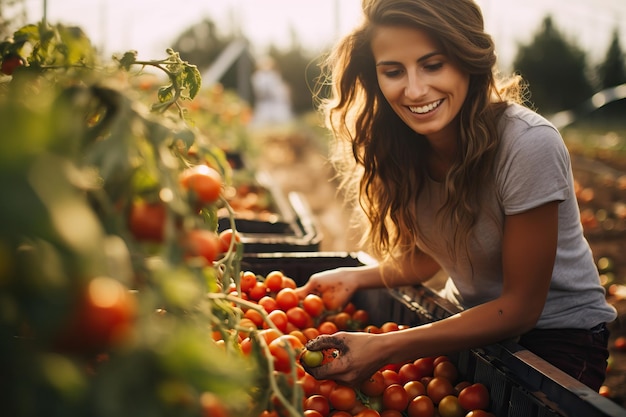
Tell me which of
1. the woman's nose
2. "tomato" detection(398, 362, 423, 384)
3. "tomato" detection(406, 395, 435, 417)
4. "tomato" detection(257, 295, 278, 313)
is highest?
the woman's nose

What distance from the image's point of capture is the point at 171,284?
2.18 ft

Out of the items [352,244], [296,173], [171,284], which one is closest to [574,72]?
[296,173]

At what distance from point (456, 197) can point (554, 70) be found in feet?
82.1

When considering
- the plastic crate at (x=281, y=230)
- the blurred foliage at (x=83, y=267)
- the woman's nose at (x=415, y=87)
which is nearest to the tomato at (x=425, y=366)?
the woman's nose at (x=415, y=87)

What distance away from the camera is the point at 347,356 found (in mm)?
1536

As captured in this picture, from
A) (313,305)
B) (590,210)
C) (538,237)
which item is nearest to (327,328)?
(313,305)

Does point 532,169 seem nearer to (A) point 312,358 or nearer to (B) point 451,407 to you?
(B) point 451,407

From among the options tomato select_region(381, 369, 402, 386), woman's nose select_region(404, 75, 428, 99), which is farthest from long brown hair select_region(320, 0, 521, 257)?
tomato select_region(381, 369, 402, 386)

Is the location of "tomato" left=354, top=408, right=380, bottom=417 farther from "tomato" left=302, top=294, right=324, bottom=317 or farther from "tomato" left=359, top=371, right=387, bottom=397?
"tomato" left=302, top=294, right=324, bottom=317

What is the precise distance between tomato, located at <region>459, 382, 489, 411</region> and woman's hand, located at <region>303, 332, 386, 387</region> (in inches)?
12.3

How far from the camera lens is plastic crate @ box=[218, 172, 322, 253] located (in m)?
2.78

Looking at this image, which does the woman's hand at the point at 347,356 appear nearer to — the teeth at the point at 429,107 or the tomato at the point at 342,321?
the tomato at the point at 342,321

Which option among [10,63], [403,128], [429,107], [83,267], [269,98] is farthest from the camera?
[269,98]

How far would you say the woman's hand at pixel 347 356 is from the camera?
154cm
